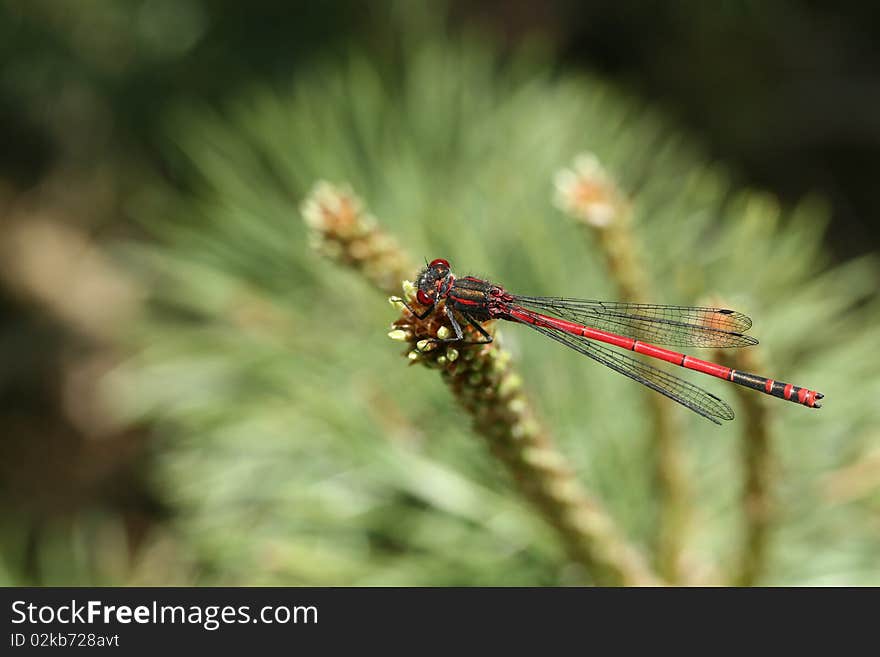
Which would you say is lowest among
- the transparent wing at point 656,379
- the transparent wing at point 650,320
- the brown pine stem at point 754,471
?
the brown pine stem at point 754,471

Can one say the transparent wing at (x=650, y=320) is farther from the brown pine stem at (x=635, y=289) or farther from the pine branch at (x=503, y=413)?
the pine branch at (x=503, y=413)

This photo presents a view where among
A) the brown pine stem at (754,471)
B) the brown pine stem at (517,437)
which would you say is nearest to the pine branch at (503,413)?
the brown pine stem at (517,437)

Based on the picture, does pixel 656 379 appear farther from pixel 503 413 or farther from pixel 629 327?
pixel 503 413

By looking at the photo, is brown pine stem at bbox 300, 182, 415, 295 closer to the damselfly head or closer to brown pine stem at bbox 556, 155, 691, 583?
the damselfly head

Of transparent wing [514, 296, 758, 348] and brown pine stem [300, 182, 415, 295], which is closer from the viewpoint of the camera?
brown pine stem [300, 182, 415, 295]

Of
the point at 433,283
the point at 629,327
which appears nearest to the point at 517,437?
the point at 433,283

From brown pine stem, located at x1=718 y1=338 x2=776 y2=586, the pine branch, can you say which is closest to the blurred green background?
brown pine stem, located at x1=718 y1=338 x2=776 y2=586

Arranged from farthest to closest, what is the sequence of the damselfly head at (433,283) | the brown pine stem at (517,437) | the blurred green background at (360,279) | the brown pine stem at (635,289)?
the blurred green background at (360,279) → the brown pine stem at (635,289) → the damselfly head at (433,283) → the brown pine stem at (517,437)
